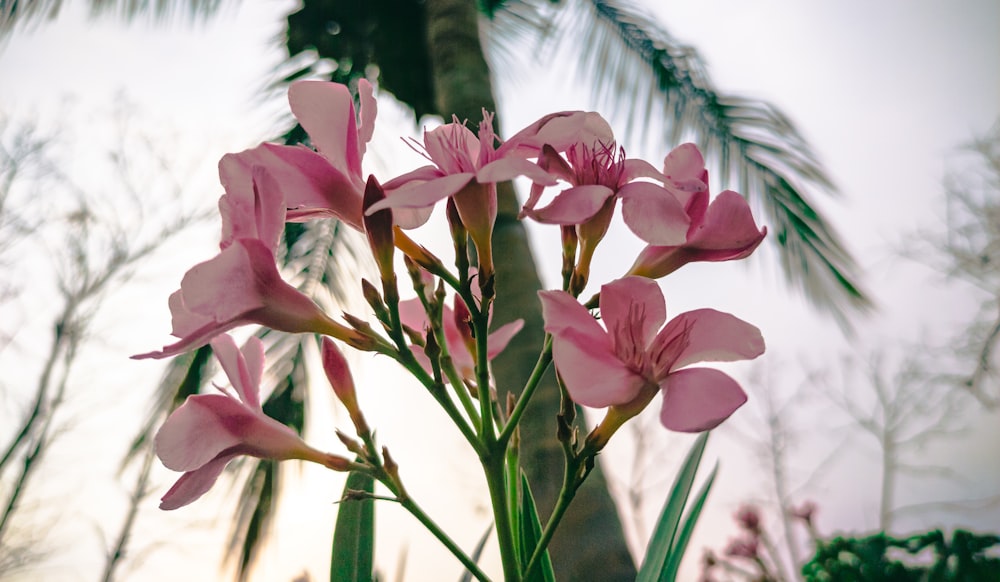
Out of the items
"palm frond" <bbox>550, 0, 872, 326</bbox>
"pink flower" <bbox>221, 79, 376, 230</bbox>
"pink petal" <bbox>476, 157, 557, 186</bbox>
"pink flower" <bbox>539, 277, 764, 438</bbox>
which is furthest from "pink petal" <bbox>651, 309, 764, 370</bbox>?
"palm frond" <bbox>550, 0, 872, 326</bbox>

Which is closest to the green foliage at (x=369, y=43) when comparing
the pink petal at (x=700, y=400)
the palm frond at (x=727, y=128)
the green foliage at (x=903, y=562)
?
the palm frond at (x=727, y=128)

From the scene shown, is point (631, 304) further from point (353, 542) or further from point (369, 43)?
point (369, 43)

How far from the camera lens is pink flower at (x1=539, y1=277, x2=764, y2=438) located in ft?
1.00

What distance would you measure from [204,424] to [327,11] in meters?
3.23

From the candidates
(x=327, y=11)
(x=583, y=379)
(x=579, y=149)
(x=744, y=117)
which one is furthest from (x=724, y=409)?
→ (x=327, y=11)

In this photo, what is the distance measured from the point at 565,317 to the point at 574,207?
0.20 feet

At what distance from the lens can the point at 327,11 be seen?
3154 mm

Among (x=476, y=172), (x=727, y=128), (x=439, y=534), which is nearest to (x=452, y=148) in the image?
(x=476, y=172)

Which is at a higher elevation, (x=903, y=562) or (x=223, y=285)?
(x=223, y=285)

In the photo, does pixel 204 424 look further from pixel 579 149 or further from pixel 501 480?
pixel 579 149

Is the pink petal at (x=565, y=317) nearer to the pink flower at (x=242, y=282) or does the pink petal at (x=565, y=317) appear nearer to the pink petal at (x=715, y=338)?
the pink petal at (x=715, y=338)

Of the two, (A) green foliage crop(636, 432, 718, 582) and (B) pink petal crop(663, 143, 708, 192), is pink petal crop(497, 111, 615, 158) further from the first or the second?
(A) green foliage crop(636, 432, 718, 582)

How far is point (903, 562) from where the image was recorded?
2.94 feet

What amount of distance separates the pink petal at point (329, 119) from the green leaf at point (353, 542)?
0.27 meters
